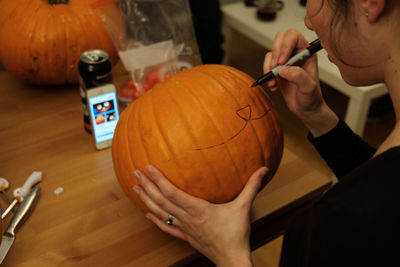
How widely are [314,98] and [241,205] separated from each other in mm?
325

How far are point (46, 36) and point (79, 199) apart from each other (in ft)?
1.76

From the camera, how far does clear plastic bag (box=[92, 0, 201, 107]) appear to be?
1214 millimetres

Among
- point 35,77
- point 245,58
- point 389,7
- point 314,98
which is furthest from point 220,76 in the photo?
point 245,58

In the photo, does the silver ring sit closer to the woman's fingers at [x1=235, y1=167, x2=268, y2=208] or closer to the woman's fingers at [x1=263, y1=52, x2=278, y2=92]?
the woman's fingers at [x1=235, y1=167, x2=268, y2=208]

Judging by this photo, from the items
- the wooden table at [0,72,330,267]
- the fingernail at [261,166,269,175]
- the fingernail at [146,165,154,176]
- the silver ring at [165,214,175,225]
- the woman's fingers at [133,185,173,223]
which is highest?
the fingernail at [146,165,154,176]

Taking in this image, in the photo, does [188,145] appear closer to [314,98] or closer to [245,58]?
[314,98]

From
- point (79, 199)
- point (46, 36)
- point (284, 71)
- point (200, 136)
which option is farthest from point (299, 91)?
point (46, 36)

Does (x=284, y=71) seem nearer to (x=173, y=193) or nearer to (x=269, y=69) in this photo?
(x=269, y=69)

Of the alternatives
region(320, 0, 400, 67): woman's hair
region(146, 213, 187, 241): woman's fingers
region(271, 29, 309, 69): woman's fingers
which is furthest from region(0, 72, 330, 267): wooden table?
region(320, 0, 400, 67): woman's hair

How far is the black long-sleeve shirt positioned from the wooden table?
303 mm

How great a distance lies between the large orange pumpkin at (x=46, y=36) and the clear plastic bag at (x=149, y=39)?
0.04 metres

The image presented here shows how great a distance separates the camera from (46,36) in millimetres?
1162

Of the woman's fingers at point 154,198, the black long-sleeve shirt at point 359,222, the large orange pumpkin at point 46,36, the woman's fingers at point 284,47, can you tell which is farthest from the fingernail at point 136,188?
the large orange pumpkin at point 46,36

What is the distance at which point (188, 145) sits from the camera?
0.74 metres
